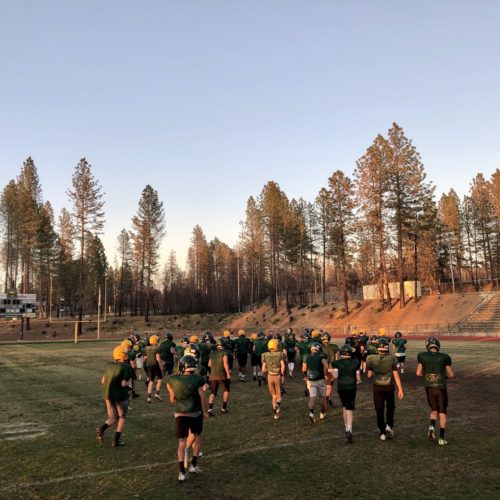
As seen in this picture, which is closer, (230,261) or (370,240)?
(370,240)

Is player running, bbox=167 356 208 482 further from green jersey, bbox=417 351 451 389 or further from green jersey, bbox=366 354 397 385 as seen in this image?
green jersey, bbox=417 351 451 389

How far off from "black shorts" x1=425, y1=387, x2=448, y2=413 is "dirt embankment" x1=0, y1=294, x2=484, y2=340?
36.3 metres

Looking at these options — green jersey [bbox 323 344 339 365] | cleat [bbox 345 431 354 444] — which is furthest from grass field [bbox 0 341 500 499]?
green jersey [bbox 323 344 339 365]

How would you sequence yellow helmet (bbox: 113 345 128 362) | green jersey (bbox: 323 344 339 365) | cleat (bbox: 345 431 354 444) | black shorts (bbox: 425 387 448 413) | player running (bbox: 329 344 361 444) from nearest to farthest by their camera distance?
black shorts (bbox: 425 387 448 413) < cleat (bbox: 345 431 354 444) < player running (bbox: 329 344 361 444) < yellow helmet (bbox: 113 345 128 362) < green jersey (bbox: 323 344 339 365)

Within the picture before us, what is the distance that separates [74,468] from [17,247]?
68.1 m

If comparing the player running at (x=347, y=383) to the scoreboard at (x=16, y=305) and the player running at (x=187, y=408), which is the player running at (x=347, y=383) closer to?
the player running at (x=187, y=408)

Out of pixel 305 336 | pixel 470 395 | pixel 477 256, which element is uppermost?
pixel 477 256

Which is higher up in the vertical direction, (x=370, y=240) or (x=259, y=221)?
(x=259, y=221)

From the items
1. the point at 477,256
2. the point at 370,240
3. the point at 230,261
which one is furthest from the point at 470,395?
the point at 230,261

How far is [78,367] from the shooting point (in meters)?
25.9

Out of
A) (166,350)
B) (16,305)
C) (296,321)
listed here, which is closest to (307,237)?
(296,321)

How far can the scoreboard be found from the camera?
51.0m

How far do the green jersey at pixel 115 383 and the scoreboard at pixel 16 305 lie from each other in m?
Result: 48.0

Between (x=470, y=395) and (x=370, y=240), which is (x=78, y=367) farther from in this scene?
(x=370, y=240)
